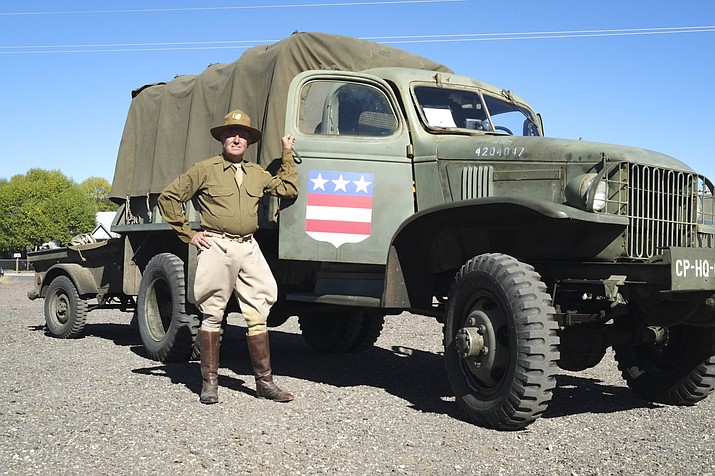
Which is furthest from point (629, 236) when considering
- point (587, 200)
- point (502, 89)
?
point (502, 89)

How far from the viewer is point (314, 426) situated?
16.9 ft

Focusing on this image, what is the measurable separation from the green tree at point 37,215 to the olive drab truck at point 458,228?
5486 centimetres

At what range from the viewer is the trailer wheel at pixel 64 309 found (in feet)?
33.4

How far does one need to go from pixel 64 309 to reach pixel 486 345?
22.7 ft

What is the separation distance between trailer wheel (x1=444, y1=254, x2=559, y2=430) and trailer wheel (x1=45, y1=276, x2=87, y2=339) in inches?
238

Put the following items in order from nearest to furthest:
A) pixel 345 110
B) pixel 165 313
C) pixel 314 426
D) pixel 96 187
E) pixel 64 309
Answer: pixel 314 426
pixel 345 110
pixel 165 313
pixel 64 309
pixel 96 187

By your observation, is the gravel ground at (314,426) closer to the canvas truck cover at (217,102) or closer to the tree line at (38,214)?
the canvas truck cover at (217,102)

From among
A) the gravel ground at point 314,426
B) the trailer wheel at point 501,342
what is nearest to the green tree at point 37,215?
the gravel ground at point 314,426

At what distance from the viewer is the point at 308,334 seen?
938cm

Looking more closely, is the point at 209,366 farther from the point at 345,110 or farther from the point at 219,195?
the point at 345,110

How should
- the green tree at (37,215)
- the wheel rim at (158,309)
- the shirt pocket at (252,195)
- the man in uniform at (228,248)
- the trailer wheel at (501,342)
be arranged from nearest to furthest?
the trailer wheel at (501,342), the man in uniform at (228,248), the shirt pocket at (252,195), the wheel rim at (158,309), the green tree at (37,215)

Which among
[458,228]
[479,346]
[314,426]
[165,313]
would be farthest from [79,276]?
[479,346]

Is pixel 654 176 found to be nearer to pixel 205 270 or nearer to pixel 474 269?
pixel 474 269

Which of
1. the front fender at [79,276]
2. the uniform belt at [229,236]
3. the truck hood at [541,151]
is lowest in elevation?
the front fender at [79,276]
